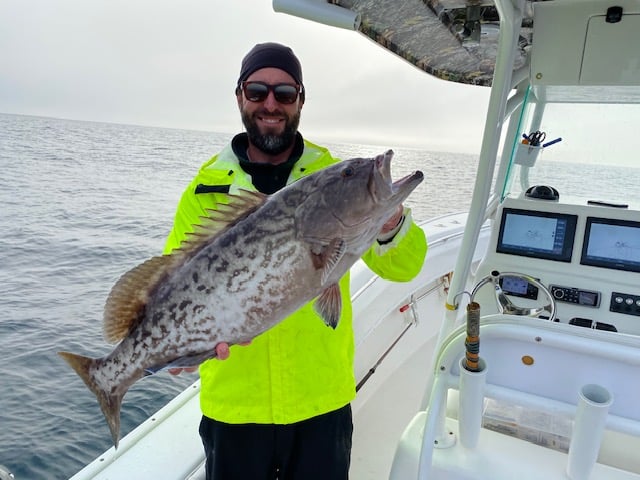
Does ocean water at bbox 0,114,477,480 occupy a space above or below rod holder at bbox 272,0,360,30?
below

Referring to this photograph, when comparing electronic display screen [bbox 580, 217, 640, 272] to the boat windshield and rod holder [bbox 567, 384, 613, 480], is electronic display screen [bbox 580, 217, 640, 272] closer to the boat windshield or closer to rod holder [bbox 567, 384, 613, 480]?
the boat windshield

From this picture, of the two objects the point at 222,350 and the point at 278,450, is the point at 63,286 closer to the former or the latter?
the point at 278,450

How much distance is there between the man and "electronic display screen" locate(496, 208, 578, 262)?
1.57 m

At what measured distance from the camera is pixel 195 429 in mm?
2432

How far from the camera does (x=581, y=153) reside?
3.35 metres

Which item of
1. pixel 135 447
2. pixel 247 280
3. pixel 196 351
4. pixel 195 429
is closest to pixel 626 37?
pixel 247 280

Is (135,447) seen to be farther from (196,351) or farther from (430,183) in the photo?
(430,183)

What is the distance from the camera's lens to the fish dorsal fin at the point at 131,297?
1608 mm

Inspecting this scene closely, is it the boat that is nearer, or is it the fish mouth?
the fish mouth

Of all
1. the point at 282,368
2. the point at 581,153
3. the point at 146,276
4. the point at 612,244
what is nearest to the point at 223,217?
the point at 146,276

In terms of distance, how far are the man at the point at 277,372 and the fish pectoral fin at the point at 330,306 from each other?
1.01ft

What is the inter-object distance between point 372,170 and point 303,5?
1.05 metres

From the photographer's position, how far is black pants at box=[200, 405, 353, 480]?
6.52ft

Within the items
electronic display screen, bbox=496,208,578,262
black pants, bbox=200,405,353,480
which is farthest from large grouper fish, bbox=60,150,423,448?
electronic display screen, bbox=496,208,578,262
